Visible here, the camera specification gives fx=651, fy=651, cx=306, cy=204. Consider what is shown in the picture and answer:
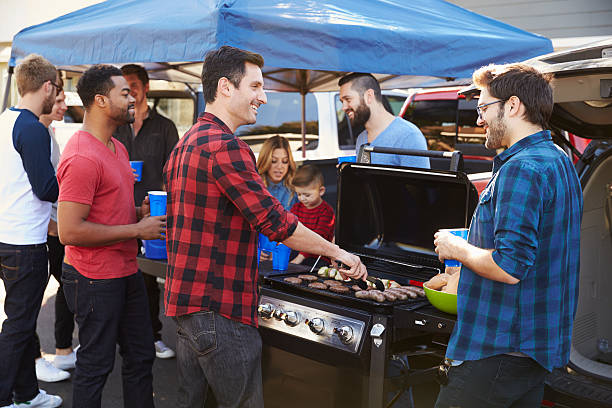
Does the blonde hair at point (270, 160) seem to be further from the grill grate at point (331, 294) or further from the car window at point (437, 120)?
the car window at point (437, 120)

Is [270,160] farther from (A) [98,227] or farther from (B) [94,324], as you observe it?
(B) [94,324]

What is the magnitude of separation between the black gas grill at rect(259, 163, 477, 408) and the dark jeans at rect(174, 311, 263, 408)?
→ 0.56m

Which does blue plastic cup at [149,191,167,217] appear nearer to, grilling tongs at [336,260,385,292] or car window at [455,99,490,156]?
grilling tongs at [336,260,385,292]

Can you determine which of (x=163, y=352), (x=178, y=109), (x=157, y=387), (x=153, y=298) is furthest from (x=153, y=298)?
(x=178, y=109)

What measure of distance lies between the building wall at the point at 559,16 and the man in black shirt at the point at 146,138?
20.9 feet

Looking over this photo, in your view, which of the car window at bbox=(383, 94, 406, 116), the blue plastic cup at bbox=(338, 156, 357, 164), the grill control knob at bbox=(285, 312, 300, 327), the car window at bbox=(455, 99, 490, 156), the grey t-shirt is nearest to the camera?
the grill control knob at bbox=(285, 312, 300, 327)

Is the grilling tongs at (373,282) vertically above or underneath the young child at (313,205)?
underneath

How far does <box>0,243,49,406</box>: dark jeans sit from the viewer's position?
12.1ft

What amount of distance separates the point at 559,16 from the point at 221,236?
8.32m

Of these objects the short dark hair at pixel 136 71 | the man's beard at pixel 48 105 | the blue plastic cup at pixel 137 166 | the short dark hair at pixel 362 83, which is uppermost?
the short dark hair at pixel 136 71

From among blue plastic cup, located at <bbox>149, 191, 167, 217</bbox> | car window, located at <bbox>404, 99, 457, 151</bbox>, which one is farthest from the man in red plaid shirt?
car window, located at <bbox>404, 99, 457, 151</bbox>

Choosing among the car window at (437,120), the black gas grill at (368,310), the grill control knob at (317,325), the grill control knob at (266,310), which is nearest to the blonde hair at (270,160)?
the black gas grill at (368,310)

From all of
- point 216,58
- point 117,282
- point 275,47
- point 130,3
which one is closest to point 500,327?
point 216,58

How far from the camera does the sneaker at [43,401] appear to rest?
396 cm
